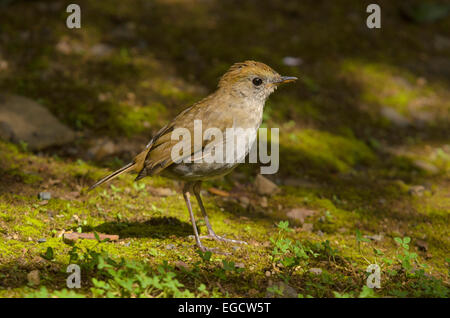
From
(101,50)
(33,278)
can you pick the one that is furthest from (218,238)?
(101,50)

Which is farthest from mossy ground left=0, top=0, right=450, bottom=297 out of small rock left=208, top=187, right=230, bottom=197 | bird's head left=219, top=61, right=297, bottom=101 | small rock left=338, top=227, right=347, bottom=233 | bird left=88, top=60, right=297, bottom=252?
bird's head left=219, top=61, right=297, bottom=101

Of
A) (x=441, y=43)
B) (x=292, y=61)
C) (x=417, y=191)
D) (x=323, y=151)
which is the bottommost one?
(x=417, y=191)

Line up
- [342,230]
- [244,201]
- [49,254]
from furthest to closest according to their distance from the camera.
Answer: [244,201], [342,230], [49,254]

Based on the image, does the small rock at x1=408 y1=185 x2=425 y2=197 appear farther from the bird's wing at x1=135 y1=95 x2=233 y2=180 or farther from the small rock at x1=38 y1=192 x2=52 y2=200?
the small rock at x1=38 y1=192 x2=52 y2=200

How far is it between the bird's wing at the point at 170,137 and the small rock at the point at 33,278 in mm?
1199

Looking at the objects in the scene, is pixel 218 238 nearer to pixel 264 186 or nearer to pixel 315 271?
pixel 315 271

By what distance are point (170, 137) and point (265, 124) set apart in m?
2.53

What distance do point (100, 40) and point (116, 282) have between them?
525cm

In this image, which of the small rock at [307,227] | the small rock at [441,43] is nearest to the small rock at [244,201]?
the small rock at [307,227]

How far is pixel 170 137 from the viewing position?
168 inches

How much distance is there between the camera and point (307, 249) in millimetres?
3881

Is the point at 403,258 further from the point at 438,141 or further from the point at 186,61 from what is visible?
the point at 186,61

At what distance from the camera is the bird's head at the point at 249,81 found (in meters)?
4.36
